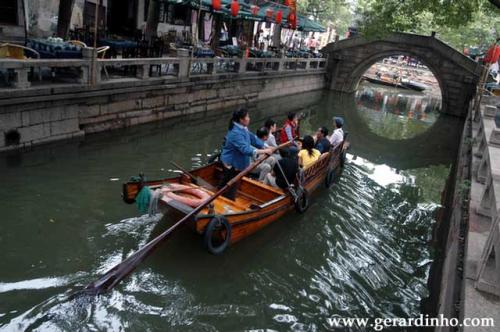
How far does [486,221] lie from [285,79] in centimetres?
1701

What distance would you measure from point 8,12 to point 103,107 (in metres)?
4.29

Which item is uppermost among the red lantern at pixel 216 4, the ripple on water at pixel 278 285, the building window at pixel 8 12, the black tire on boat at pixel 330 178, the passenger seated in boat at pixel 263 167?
the red lantern at pixel 216 4

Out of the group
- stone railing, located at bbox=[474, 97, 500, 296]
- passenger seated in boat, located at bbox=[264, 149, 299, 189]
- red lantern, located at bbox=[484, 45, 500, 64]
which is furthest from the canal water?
red lantern, located at bbox=[484, 45, 500, 64]

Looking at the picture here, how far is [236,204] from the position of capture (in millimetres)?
6797

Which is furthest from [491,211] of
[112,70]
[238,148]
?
[112,70]

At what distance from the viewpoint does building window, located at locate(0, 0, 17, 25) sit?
37.0 feet

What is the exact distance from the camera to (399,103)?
27.9 meters

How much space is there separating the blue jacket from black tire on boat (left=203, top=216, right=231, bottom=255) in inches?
60.4

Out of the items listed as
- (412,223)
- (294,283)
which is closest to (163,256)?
(294,283)

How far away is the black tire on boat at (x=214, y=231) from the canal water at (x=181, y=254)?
0.41 meters

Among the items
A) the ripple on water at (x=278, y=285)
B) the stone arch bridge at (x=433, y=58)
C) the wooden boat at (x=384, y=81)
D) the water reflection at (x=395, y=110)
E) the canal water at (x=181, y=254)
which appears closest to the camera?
the ripple on water at (x=278, y=285)

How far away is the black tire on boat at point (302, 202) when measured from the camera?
7672 mm

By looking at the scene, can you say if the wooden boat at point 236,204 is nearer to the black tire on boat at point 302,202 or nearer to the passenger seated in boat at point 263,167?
the black tire on boat at point 302,202

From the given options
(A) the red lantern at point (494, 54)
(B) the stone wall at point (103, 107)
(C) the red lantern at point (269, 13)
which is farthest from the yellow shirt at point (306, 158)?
(A) the red lantern at point (494, 54)
